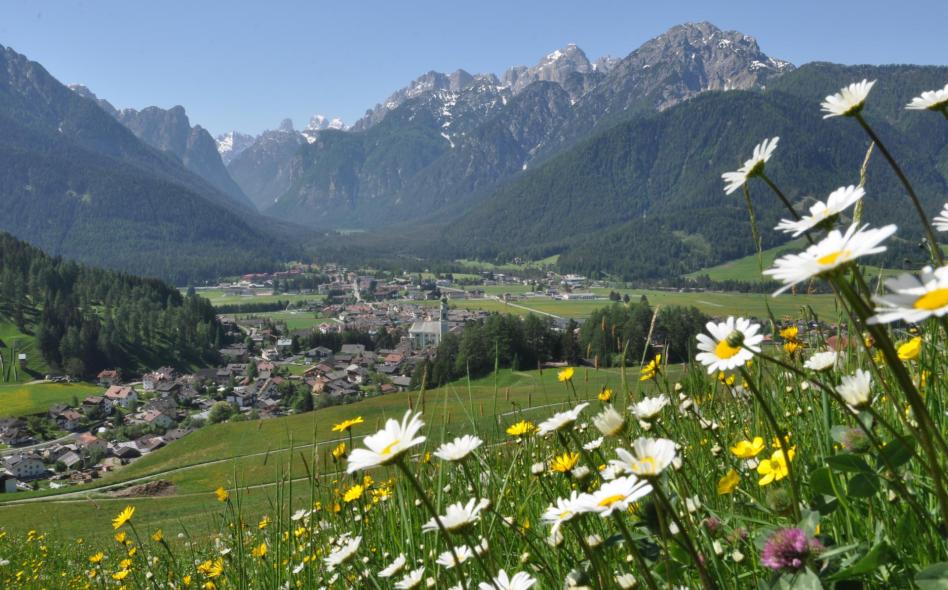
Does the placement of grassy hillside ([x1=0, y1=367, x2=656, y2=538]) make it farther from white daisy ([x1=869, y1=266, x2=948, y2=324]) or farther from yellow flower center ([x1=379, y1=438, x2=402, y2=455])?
white daisy ([x1=869, y1=266, x2=948, y2=324])

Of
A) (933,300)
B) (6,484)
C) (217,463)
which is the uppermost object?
(933,300)

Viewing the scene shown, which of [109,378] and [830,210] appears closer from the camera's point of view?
[830,210]

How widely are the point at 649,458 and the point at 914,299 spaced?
39cm

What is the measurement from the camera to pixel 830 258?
2.26 ft

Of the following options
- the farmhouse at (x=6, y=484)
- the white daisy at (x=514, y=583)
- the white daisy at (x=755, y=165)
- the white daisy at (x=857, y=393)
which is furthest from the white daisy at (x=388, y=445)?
the farmhouse at (x=6, y=484)

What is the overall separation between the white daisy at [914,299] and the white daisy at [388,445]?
0.57 metres

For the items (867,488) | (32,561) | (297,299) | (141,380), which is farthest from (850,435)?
(297,299)

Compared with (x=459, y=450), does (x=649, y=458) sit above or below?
above

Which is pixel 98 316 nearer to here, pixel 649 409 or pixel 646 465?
pixel 649 409

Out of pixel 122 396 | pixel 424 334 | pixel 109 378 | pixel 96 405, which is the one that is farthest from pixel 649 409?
pixel 109 378

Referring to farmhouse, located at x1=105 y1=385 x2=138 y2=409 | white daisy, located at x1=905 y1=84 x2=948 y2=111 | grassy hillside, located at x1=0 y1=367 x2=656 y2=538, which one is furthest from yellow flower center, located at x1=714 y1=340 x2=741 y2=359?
farmhouse, located at x1=105 y1=385 x2=138 y2=409

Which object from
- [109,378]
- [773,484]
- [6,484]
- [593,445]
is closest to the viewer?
[773,484]

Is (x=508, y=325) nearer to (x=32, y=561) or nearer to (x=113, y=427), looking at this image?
(x=32, y=561)

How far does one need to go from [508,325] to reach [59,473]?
94.2ft
